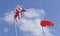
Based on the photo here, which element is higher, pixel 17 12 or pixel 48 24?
pixel 17 12

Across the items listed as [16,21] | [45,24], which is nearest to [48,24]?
[45,24]

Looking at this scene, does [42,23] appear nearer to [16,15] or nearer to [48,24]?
[48,24]

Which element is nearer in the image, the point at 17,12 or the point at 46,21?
the point at 17,12

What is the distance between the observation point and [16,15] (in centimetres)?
3381

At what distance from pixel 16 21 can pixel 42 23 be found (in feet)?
20.7

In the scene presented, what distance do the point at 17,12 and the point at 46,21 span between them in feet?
25.7

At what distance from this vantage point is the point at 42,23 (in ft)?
114

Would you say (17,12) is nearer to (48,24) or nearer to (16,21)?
(16,21)

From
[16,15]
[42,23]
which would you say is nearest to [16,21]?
[16,15]

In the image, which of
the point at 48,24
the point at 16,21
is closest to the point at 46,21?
the point at 48,24

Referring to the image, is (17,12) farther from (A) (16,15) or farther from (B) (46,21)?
(B) (46,21)

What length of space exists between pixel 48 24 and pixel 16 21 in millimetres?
7891

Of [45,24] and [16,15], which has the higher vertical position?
[16,15]

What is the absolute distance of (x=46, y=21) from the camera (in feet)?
118
